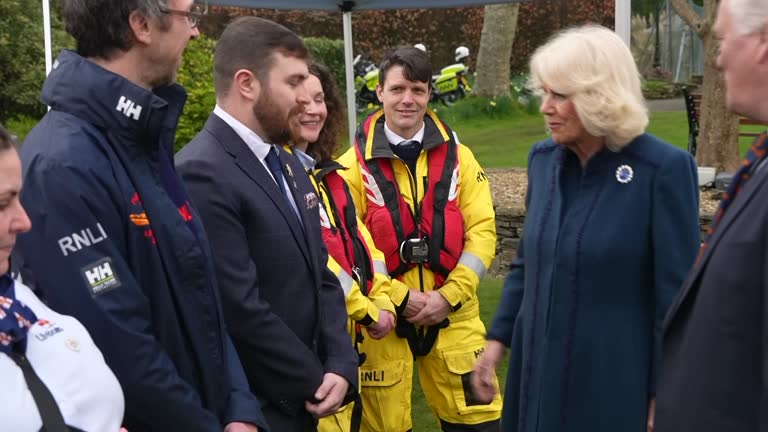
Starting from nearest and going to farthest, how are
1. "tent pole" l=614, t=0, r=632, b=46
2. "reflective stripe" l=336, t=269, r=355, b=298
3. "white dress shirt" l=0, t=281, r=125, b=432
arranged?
"white dress shirt" l=0, t=281, r=125, b=432
"reflective stripe" l=336, t=269, r=355, b=298
"tent pole" l=614, t=0, r=632, b=46

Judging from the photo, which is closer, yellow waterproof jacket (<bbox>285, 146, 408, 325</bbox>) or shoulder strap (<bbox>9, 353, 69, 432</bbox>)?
shoulder strap (<bbox>9, 353, 69, 432</bbox>)

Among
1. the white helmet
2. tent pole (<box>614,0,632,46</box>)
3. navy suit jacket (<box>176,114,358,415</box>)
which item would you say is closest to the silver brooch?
navy suit jacket (<box>176,114,358,415</box>)

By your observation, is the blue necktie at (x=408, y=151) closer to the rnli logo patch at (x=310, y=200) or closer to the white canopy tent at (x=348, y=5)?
the rnli logo patch at (x=310, y=200)

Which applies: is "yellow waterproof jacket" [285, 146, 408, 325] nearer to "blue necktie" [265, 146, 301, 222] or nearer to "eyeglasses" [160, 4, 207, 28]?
"blue necktie" [265, 146, 301, 222]

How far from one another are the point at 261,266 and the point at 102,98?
3.13 feet

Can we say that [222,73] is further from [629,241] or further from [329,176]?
[629,241]

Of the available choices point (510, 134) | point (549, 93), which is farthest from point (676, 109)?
point (549, 93)

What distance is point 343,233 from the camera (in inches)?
179

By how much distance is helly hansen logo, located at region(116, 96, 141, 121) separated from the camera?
8.86 ft

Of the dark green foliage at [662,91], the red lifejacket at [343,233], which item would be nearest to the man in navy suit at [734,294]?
the red lifejacket at [343,233]

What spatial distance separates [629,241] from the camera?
10.8 feet

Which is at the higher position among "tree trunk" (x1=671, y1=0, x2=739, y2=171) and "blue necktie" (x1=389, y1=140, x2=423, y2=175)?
"blue necktie" (x1=389, y1=140, x2=423, y2=175)

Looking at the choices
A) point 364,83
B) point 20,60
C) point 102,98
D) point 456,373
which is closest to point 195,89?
point 20,60

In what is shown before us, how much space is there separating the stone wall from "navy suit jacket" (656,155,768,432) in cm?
787
